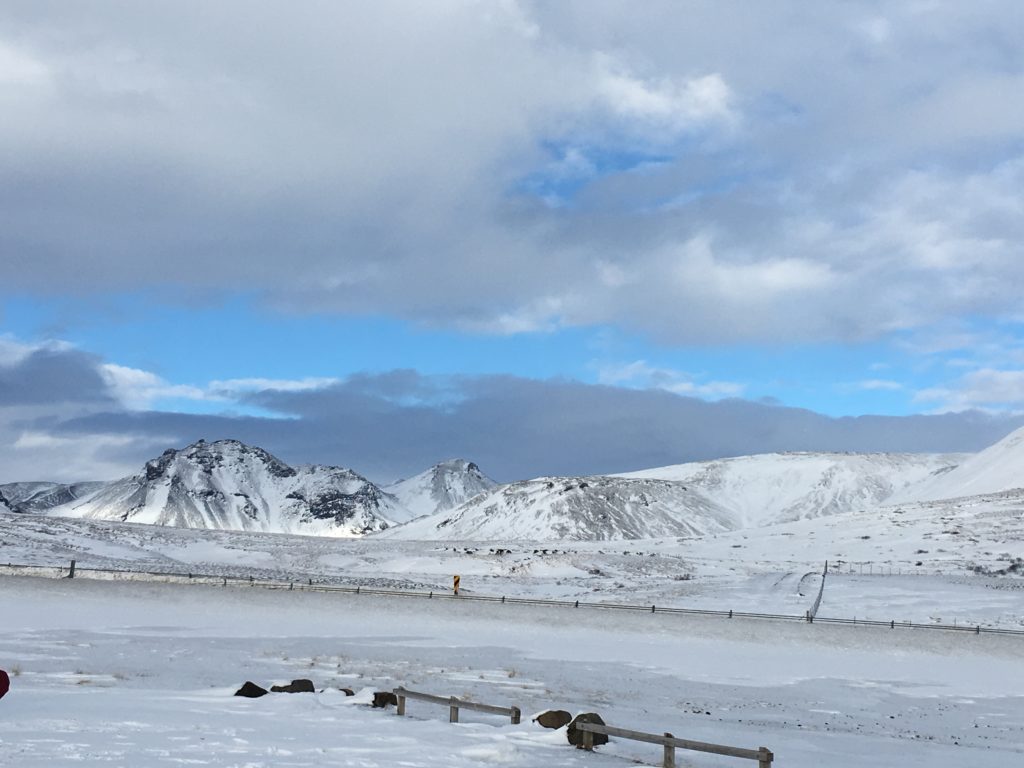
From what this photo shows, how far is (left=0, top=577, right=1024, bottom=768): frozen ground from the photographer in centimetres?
1875

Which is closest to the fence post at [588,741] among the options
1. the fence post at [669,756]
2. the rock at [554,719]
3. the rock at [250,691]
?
the rock at [554,719]

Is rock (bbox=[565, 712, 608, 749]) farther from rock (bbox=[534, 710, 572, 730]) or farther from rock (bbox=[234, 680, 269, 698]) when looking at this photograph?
rock (bbox=[234, 680, 269, 698])

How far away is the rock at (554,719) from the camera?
70.7 feet

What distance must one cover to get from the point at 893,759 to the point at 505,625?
1105 inches

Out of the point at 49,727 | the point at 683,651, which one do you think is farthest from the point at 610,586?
the point at 49,727

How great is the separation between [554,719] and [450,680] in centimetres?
1150

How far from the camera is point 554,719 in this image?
21.6 metres

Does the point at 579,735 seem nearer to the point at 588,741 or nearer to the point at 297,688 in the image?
the point at 588,741

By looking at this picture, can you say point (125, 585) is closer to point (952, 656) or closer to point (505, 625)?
point (505, 625)

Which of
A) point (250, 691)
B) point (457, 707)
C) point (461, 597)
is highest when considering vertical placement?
point (457, 707)

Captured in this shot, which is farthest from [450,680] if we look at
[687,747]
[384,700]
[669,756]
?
[687,747]

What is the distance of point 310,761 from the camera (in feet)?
54.9

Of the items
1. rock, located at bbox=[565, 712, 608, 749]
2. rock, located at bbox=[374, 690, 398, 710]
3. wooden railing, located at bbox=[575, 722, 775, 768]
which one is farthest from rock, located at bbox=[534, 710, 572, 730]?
rock, located at bbox=[374, 690, 398, 710]

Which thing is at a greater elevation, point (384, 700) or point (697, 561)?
point (697, 561)
